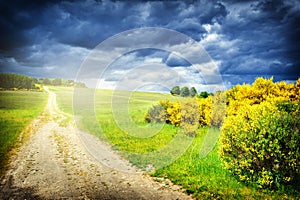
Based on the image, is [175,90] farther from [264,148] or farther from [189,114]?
[264,148]

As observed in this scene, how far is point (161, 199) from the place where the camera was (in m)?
6.78

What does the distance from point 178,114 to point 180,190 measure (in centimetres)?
1255

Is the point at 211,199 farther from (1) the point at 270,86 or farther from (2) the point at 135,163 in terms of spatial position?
(1) the point at 270,86

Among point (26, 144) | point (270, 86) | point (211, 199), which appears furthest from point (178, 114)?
point (211, 199)

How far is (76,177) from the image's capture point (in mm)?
8570

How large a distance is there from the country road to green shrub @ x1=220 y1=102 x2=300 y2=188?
2.37m

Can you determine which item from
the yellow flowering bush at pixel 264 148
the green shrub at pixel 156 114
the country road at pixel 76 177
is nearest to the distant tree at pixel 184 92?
the green shrub at pixel 156 114

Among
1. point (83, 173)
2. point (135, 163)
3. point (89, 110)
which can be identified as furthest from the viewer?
point (89, 110)

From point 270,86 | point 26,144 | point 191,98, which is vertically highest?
point 270,86

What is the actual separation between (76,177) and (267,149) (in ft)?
22.0

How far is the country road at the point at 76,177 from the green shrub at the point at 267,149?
237 cm

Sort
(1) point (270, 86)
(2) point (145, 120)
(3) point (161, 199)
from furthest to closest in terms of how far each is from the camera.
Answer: (2) point (145, 120) → (1) point (270, 86) → (3) point (161, 199)

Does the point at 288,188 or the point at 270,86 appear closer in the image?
the point at 288,188

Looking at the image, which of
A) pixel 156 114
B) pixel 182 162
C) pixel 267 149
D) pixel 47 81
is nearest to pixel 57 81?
pixel 47 81
